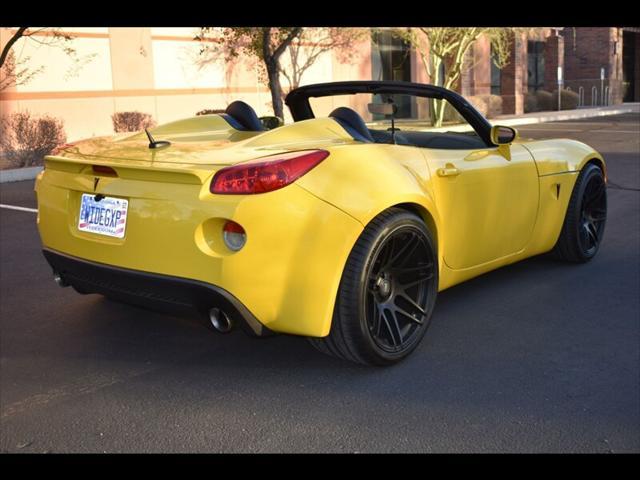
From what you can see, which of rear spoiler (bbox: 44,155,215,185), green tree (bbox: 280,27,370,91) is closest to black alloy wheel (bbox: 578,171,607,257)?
rear spoiler (bbox: 44,155,215,185)

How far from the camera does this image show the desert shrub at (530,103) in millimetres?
34594

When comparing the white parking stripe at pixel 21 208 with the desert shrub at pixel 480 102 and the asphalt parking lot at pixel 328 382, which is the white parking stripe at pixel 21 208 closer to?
the asphalt parking lot at pixel 328 382

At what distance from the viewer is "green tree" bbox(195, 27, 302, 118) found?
1706cm

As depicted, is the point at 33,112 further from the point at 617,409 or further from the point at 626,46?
the point at 626,46

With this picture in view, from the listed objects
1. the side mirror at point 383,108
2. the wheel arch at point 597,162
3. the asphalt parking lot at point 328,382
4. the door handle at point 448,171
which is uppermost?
the side mirror at point 383,108

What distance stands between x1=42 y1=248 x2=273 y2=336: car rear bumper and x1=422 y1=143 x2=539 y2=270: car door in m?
1.28

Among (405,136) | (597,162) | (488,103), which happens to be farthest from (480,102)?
(405,136)

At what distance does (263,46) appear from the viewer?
1738cm

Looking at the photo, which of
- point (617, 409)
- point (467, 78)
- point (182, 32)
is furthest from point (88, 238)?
point (467, 78)

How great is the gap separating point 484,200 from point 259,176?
162cm

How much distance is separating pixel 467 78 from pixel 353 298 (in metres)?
28.7

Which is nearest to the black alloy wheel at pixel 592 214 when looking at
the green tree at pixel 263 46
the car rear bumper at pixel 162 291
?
the car rear bumper at pixel 162 291

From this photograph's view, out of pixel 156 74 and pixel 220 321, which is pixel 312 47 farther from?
pixel 220 321

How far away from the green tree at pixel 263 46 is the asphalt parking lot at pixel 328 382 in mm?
11537
